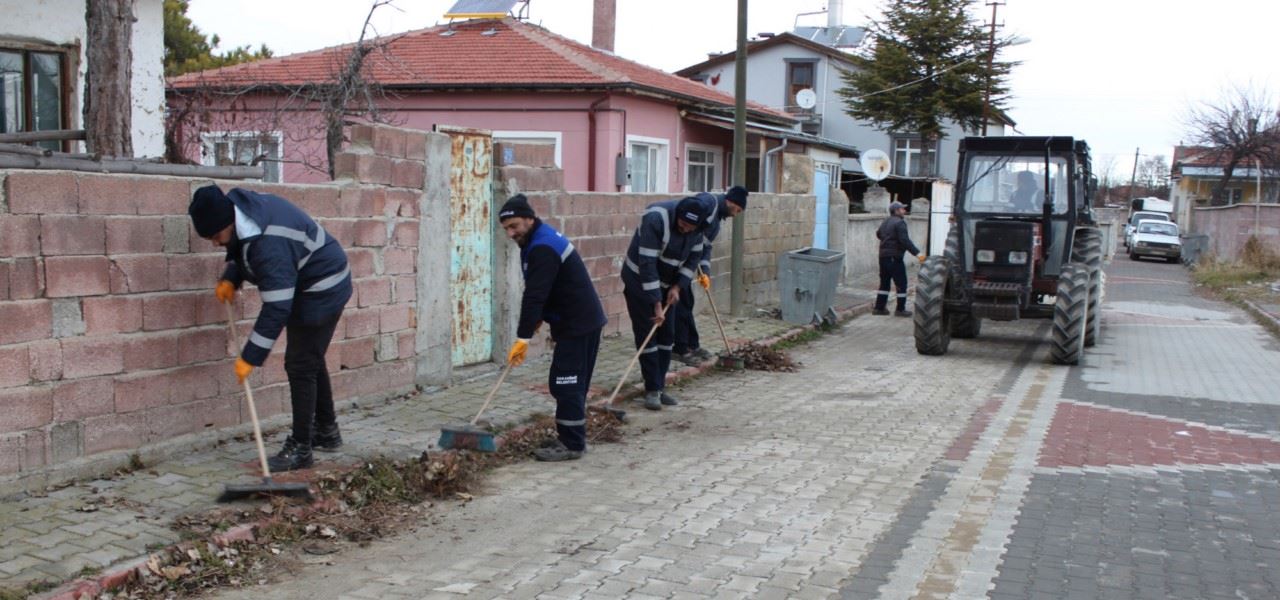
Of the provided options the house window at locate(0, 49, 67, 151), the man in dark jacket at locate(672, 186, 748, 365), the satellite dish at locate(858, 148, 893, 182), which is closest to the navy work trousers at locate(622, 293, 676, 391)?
the man in dark jacket at locate(672, 186, 748, 365)

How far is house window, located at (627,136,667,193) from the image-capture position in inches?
803

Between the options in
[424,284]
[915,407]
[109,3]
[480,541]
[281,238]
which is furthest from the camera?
[915,407]

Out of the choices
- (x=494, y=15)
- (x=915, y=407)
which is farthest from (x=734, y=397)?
(x=494, y=15)

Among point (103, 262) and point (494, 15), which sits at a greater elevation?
point (494, 15)

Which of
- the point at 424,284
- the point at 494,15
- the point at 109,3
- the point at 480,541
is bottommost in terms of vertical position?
A: the point at 480,541

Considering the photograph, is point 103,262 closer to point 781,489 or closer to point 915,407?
point 781,489

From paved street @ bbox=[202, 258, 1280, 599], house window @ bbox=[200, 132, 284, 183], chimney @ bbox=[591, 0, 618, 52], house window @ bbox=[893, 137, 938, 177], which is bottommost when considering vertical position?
paved street @ bbox=[202, 258, 1280, 599]

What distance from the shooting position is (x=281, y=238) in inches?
243

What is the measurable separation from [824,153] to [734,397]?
19763mm

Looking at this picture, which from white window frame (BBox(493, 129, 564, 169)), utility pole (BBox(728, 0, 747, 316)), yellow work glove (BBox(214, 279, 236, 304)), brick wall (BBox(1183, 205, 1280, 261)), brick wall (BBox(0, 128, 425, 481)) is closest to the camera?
brick wall (BBox(0, 128, 425, 481))

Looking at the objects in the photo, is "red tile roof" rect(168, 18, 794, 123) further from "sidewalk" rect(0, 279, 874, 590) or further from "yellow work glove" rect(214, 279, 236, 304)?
"yellow work glove" rect(214, 279, 236, 304)

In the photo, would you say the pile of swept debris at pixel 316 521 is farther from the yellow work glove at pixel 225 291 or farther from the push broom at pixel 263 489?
the yellow work glove at pixel 225 291

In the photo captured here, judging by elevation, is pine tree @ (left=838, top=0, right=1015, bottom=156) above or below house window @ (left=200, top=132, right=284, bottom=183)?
above

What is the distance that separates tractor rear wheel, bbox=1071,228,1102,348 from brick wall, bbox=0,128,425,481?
9.67 m
